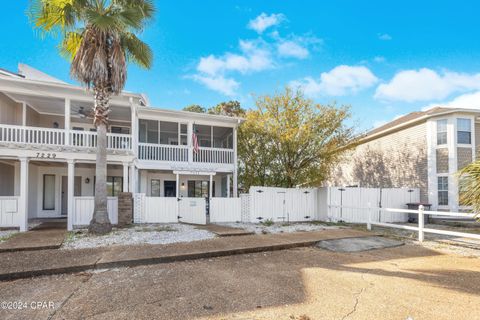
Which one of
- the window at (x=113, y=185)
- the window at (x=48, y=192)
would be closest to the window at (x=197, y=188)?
the window at (x=113, y=185)

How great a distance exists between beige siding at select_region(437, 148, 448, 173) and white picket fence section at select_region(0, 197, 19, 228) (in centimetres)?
1999

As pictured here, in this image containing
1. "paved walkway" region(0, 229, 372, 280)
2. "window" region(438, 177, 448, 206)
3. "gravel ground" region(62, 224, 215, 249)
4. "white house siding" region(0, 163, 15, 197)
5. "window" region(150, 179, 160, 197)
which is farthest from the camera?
"window" region(150, 179, 160, 197)

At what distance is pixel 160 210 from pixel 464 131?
A: 16.3 metres

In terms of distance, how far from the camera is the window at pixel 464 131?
14.1 meters

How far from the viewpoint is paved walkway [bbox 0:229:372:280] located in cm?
538

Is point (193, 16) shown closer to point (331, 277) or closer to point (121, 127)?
point (121, 127)

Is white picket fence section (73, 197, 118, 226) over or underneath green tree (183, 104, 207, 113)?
underneath

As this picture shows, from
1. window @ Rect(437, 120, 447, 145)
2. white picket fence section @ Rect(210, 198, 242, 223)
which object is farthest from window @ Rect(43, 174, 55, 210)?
window @ Rect(437, 120, 447, 145)

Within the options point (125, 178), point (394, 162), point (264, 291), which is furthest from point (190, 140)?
point (394, 162)

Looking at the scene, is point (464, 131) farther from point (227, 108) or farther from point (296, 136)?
point (227, 108)

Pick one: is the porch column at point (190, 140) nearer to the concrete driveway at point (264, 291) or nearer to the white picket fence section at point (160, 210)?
the white picket fence section at point (160, 210)

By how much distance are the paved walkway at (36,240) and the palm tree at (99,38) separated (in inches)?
47.5

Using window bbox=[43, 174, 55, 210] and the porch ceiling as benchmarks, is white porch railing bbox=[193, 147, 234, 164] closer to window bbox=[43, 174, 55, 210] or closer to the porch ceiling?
the porch ceiling

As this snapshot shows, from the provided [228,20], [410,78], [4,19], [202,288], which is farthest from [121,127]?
[410,78]
